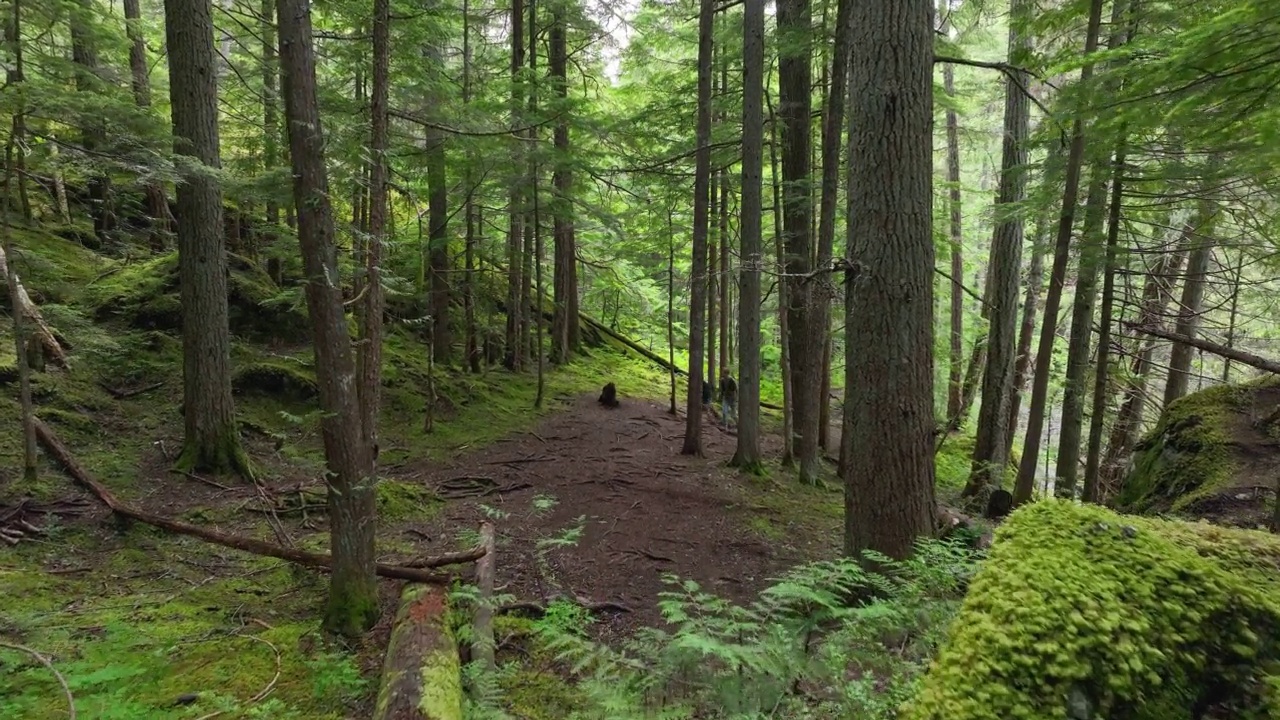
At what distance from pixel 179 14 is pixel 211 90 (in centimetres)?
83

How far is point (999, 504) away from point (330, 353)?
9.97m

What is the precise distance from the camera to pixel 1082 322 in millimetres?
8336

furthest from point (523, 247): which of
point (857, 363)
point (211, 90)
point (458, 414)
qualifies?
point (857, 363)

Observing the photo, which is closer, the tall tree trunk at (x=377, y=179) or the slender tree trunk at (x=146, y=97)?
the tall tree trunk at (x=377, y=179)

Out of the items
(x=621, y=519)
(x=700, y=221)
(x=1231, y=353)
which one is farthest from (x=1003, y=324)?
(x=621, y=519)

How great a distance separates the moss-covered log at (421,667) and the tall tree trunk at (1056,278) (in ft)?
25.1

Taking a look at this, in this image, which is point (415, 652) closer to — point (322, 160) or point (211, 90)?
point (322, 160)

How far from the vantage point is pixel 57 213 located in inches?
469

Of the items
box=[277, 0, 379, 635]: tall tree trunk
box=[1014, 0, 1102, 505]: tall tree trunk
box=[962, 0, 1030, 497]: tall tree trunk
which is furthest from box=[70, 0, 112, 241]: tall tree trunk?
box=[962, 0, 1030, 497]: tall tree trunk

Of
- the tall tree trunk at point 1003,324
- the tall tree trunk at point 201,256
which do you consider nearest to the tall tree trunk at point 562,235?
the tall tree trunk at point 201,256

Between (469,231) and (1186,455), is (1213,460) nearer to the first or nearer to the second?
(1186,455)

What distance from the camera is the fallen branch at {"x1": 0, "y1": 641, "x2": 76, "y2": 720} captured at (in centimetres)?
326

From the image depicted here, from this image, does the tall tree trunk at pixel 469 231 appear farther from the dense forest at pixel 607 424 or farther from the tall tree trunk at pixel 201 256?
the tall tree trunk at pixel 201 256

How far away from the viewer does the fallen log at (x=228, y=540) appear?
5469 mm
